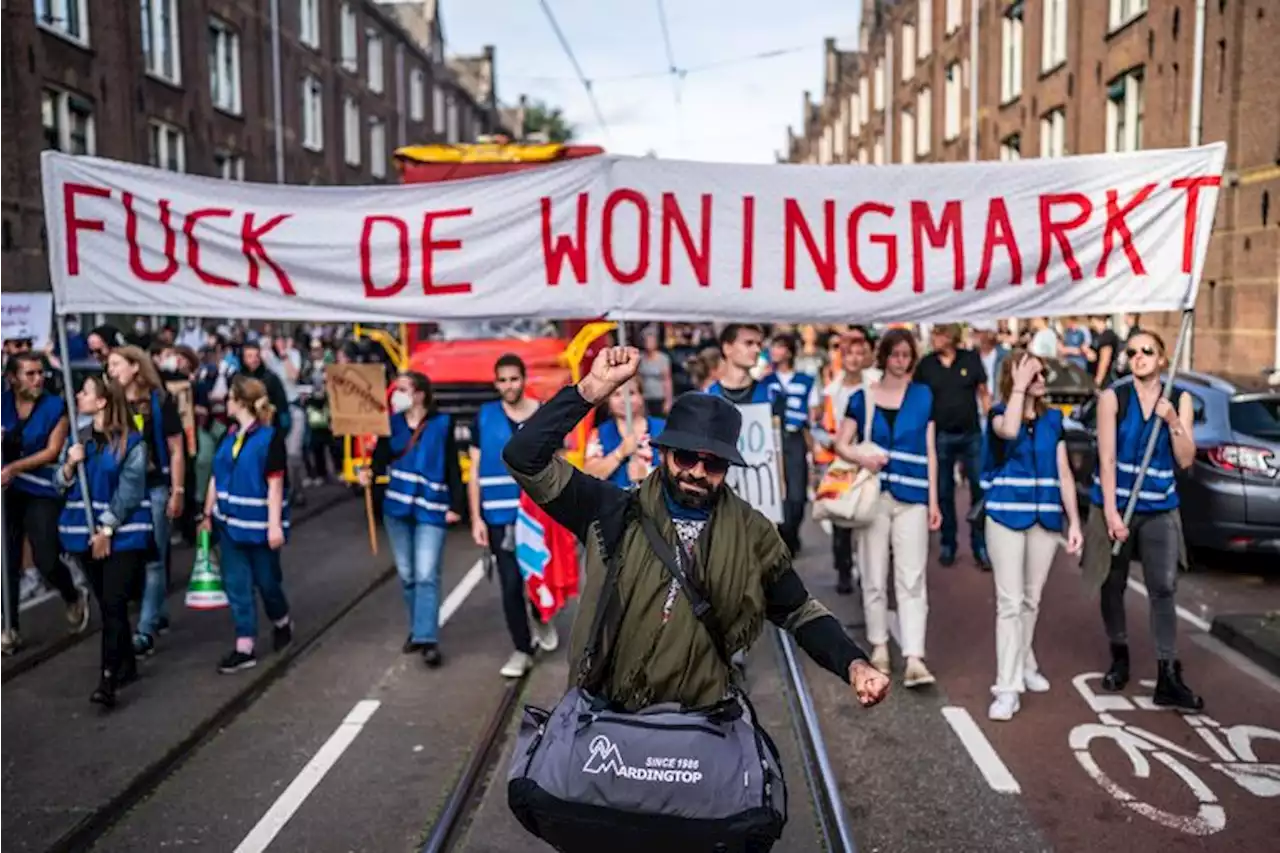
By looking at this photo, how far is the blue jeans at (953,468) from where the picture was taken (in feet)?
33.0

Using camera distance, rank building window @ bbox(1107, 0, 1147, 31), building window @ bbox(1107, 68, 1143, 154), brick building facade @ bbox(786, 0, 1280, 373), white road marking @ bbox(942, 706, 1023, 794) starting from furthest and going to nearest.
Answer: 1. building window @ bbox(1107, 68, 1143, 154)
2. building window @ bbox(1107, 0, 1147, 31)
3. brick building facade @ bbox(786, 0, 1280, 373)
4. white road marking @ bbox(942, 706, 1023, 794)

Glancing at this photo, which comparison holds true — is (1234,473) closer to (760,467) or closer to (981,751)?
(760,467)

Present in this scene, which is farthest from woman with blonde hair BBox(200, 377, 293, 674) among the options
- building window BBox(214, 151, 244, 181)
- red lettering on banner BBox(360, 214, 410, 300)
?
building window BBox(214, 151, 244, 181)

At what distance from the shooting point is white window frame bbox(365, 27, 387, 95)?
133ft

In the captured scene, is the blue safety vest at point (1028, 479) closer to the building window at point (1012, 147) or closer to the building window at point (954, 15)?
the building window at point (1012, 147)

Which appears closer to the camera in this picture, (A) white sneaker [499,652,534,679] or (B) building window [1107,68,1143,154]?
(A) white sneaker [499,652,534,679]

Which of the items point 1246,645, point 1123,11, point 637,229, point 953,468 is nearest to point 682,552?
point 637,229

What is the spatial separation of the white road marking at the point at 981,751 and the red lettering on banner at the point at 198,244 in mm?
4106

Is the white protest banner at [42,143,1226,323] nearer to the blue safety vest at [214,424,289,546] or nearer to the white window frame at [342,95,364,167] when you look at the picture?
the blue safety vest at [214,424,289,546]

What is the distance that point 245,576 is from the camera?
736 centimetres

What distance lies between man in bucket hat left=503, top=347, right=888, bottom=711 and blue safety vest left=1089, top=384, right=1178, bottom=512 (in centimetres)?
359

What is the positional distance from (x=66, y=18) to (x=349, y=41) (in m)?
19.4

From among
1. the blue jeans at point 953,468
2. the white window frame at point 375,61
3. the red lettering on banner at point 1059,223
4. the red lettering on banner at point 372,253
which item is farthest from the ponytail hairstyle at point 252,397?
the white window frame at point 375,61

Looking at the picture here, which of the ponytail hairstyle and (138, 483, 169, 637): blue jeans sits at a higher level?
the ponytail hairstyle
